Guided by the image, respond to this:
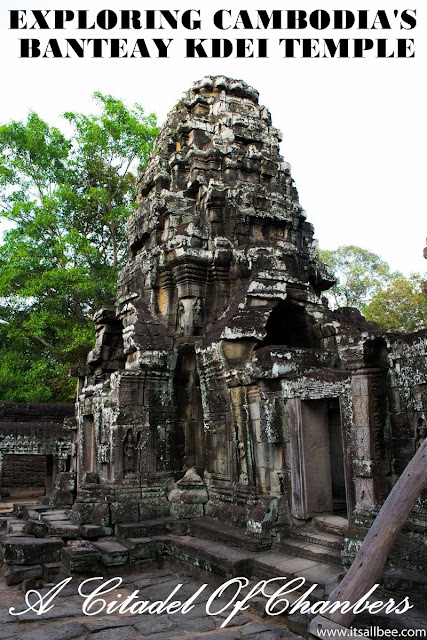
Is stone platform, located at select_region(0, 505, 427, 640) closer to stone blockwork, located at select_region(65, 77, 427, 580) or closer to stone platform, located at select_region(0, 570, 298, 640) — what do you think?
stone platform, located at select_region(0, 570, 298, 640)

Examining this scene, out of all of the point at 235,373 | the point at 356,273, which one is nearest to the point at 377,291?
the point at 356,273

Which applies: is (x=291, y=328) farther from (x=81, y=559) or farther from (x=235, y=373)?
(x=81, y=559)

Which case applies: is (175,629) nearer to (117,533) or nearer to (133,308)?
(117,533)

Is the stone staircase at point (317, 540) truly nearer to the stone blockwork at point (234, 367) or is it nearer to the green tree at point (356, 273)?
the stone blockwork at point (234, 367)

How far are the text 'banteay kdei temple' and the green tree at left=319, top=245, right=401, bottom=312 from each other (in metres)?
A: 15.9

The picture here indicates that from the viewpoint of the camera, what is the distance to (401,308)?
803 inches

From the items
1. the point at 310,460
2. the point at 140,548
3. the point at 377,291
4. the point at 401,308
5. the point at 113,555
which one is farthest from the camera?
the point at 377,291

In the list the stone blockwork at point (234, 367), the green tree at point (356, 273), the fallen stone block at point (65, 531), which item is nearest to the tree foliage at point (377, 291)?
the green tree at point (356, 273)

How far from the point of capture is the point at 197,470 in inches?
336

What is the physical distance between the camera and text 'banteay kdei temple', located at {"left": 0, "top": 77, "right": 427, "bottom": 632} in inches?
201

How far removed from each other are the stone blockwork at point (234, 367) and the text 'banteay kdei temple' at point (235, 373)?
0.02m

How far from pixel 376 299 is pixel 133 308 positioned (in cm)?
1447

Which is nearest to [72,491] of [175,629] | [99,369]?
[99,369]

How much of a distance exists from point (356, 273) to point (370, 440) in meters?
23.0
